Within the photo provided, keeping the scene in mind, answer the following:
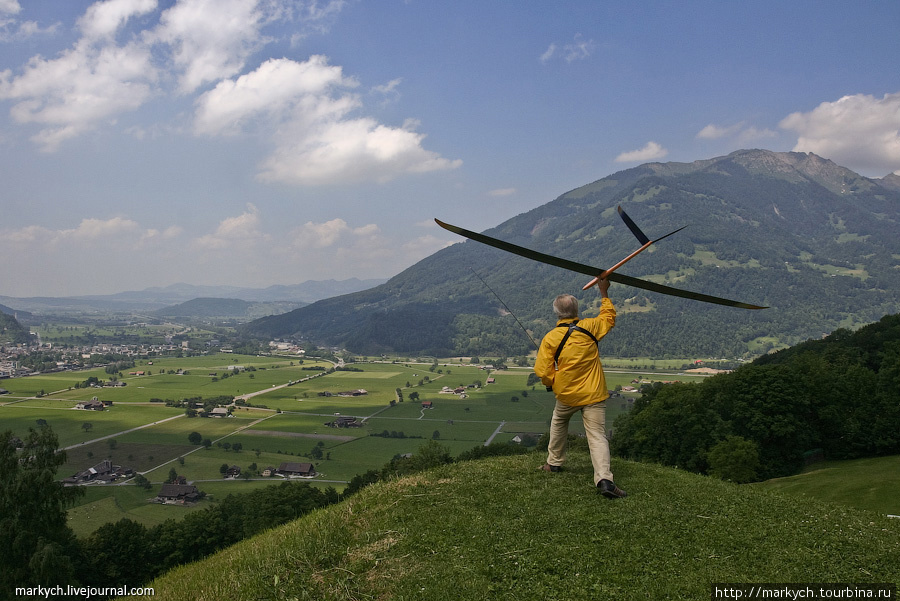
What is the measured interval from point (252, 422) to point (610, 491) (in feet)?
348

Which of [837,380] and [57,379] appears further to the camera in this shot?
[57,379]

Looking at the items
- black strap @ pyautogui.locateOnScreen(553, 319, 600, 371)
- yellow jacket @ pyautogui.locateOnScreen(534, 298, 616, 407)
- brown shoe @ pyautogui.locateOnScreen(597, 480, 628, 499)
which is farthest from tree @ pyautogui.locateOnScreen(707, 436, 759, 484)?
black strap @ pyautogui.locateOnScreen(553, 319, 600, 371)

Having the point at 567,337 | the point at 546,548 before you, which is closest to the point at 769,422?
the point at 567,337

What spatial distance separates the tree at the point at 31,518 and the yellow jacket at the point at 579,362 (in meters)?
25.9

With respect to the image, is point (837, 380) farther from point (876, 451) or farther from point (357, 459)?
point (357, 459)

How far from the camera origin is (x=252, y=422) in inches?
4038

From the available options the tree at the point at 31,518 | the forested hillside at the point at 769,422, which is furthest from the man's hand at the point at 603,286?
the forested hillside at the point at 769,422

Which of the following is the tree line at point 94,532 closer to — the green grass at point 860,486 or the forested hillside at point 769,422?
the green grass at point 860,486

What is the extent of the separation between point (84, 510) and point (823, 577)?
71915 millimetres

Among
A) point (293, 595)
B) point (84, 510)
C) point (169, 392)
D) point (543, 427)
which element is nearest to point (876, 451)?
point (293, 595)

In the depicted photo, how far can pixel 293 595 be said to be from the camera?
5582 mm

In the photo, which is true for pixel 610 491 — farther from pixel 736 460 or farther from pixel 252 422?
pixel 252 422

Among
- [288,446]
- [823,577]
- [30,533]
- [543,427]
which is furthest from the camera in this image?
[543,427]

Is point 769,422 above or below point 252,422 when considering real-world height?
above
